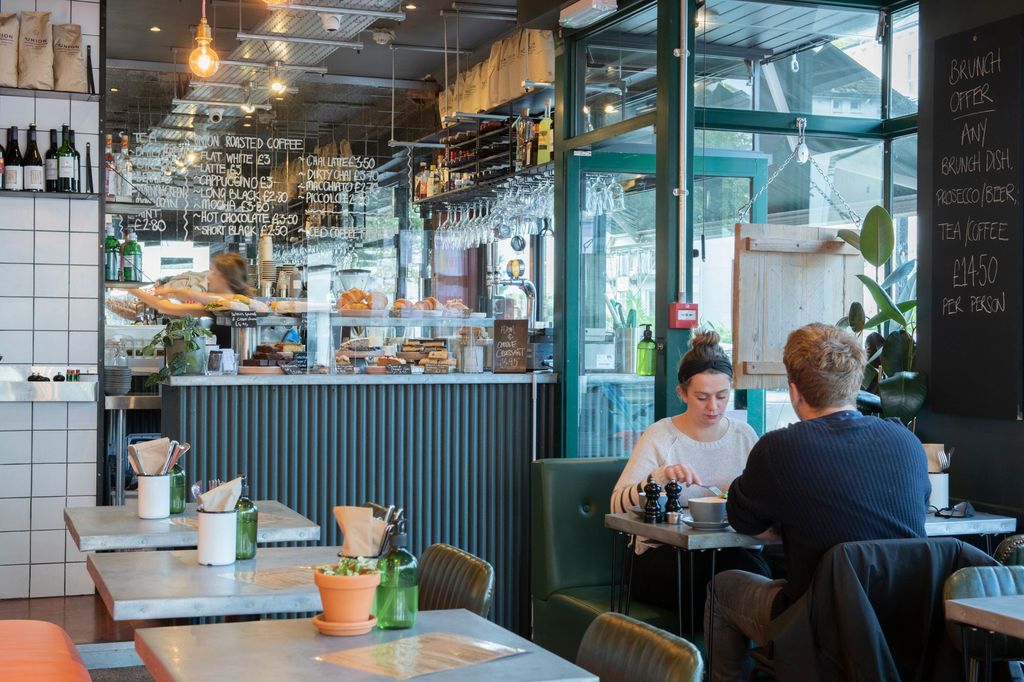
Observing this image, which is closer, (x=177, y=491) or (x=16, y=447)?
(x=177, y=491)

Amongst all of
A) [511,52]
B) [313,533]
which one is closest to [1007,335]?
[313,533]

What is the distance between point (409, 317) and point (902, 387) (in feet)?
9.10

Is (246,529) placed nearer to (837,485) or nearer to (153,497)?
(153,497)

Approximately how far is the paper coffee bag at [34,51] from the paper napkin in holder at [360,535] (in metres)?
4.59

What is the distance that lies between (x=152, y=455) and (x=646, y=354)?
2.58 m

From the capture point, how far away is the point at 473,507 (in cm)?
616

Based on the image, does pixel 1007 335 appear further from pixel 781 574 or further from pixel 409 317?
pixel 409 317

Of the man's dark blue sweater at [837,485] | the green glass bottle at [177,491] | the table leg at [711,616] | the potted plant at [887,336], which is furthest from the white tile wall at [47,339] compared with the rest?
the man's dark blue sweater at [837,485]

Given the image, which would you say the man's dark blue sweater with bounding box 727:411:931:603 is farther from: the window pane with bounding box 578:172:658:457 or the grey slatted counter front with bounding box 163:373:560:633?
the grey slatted counter front with bounding box 163:373:560:633

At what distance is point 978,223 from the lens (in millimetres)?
4340

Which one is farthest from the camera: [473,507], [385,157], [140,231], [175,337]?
[385,157]

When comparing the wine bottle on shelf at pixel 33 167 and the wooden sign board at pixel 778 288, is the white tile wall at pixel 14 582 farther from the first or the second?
the wooden sign board at pixel 778 288

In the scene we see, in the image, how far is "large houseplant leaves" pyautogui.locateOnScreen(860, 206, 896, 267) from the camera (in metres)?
4.83

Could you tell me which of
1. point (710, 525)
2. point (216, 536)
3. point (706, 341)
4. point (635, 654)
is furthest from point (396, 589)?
point (706, 341)
